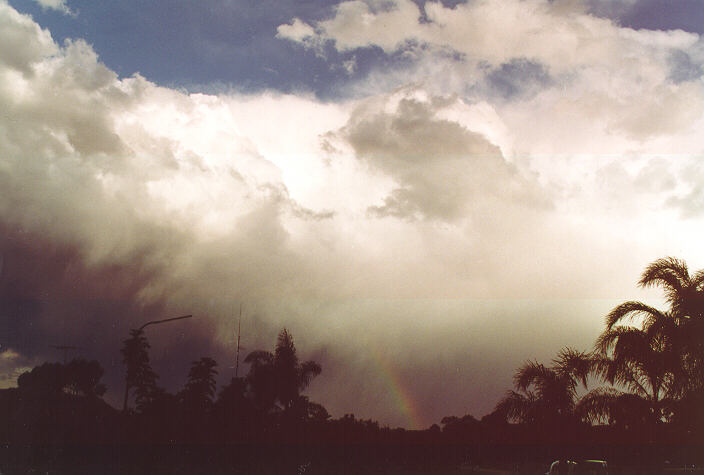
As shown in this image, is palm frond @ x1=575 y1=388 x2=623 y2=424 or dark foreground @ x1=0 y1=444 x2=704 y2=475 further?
dark foreground @ x1=0 y1=444 x2=704 y2=475

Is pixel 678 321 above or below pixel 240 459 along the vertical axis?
above

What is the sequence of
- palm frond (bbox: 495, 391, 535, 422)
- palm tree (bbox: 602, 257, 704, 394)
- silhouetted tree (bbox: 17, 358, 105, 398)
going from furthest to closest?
silhouetted tree (bbox: 17, 358, 105, 398), palm frond (bbox: 495, 391, 535, 422), palm tree (bbox: 602, 257, 704, 394)

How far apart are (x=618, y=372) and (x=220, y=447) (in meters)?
17.1

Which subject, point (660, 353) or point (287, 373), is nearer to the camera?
point (660, 353)

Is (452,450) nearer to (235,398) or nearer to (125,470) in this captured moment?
(125,470)

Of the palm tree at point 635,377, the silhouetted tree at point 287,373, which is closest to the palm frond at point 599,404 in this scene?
the palm tree at point 635,377

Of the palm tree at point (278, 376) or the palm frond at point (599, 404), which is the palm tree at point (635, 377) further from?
the palm tree at point (278, 376)

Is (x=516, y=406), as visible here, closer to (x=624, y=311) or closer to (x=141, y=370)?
(x=624, y=311)

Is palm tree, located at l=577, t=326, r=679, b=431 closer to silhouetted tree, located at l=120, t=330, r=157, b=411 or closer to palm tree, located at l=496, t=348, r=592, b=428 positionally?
palm tree, located at l=496, t=348, r=592, b=428

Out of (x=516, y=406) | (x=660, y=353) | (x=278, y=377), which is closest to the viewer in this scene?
(x=660, y=353)

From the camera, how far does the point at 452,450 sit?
99.6ft

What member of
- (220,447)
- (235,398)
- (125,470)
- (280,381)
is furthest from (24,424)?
(235,398)

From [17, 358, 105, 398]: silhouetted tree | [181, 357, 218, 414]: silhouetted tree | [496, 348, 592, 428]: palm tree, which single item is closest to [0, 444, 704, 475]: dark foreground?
[496, 348, 592, 428]: palm tree

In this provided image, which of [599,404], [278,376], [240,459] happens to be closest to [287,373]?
[278,376]
